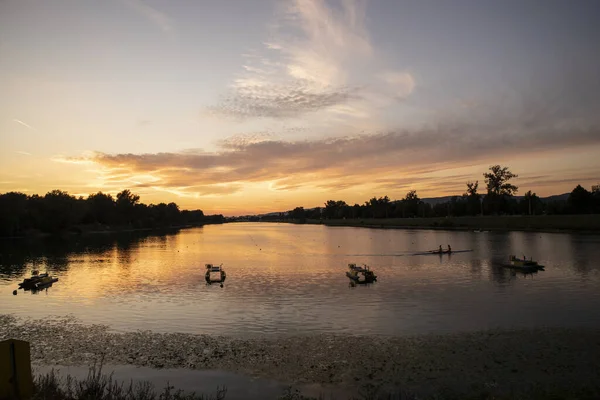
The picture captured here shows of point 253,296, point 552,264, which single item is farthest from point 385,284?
point 552,264

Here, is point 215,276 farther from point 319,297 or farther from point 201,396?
point 201,396

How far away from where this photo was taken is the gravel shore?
17.3 m

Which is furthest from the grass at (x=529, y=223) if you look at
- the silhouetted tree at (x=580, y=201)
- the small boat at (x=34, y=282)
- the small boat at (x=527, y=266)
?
the small boat at (x=34, y=282)

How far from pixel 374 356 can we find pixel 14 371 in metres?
15.1

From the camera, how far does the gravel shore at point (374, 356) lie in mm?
17266

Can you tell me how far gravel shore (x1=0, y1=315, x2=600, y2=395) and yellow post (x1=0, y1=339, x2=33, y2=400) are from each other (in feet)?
29.4

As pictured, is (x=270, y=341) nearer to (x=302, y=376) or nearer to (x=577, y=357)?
(x=302, y=376)

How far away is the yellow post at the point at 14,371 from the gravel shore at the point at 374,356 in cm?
896

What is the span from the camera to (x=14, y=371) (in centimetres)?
1151

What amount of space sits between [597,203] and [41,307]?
16581cm

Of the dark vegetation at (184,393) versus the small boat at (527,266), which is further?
the small boat at (527,266)

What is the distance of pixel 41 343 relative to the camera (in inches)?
938

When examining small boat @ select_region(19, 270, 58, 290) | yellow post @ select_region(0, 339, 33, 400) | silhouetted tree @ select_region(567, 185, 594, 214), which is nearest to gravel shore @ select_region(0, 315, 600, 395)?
yellow post @ select_region(0, 339, 33, 400)

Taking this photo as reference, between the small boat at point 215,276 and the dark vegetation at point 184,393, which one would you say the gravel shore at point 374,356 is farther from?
the small boat at point 215,276
